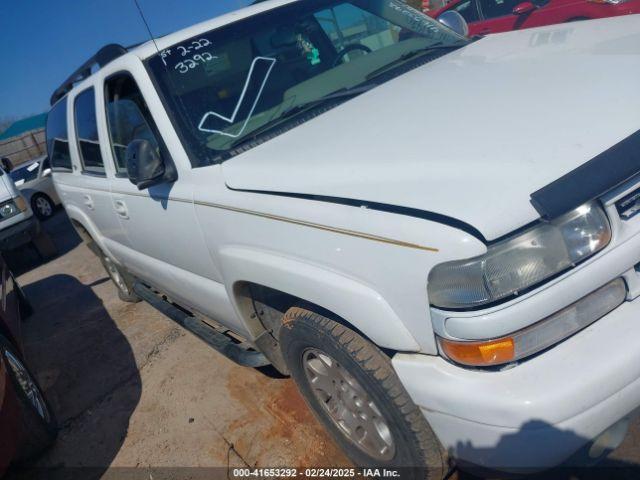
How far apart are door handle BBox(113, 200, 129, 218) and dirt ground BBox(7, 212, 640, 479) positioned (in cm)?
121

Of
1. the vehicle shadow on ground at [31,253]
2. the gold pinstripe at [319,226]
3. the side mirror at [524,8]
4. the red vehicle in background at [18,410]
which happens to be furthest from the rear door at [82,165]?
the side mirror at [524,8]

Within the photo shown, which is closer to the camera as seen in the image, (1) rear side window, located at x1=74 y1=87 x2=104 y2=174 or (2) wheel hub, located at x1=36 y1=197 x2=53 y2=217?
(1) rear side window, located at x1=74 y1=87 x2=104 y2=174

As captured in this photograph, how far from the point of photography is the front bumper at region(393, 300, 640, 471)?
4.67ft

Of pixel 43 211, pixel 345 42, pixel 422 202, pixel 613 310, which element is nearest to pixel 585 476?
pixel 613 310

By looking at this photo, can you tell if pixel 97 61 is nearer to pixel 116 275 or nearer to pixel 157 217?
pixel 157 217

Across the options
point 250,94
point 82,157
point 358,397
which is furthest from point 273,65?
point 82,157

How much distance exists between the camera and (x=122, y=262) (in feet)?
13.5

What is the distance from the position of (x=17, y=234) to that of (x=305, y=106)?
6912mm

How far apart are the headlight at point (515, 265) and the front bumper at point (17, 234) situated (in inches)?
310

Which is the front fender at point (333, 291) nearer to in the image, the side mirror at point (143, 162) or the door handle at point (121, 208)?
the side mirror at point (143, 162)

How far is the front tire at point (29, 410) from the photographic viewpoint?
285cm

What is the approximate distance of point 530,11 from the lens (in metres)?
6.82

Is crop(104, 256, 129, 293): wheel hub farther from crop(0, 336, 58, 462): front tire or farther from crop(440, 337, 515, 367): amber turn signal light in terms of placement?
crop(440, 337, 515, 367): amber turn signal light

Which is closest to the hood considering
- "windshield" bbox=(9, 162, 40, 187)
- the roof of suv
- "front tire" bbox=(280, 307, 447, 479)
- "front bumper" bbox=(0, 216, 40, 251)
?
"front tire" bbox=(280, 307, 447, 479)
